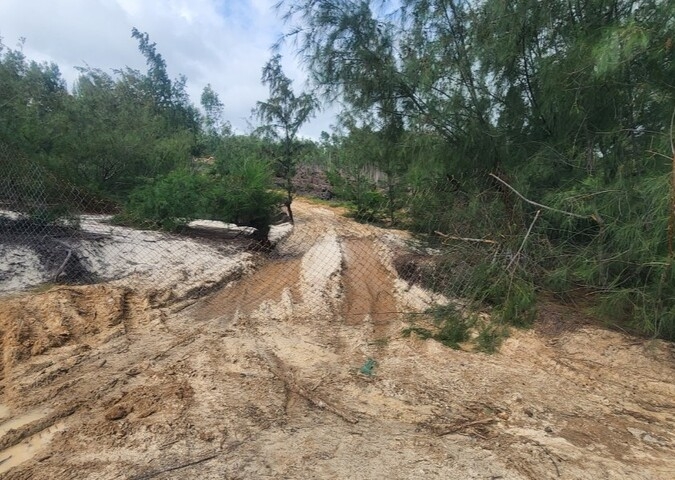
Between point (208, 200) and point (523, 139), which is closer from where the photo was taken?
point (523, 139)

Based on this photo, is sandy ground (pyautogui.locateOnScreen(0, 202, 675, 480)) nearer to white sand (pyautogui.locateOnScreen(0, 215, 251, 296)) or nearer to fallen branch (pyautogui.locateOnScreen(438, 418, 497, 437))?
fallen branch (pyautogui.locateOnScreen(438, 418, 497, 437))

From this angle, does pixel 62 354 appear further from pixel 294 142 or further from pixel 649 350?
pixel 294 142

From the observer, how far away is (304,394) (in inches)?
135

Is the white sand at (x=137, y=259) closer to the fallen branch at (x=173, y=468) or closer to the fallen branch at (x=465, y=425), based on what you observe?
the fallen branch at (x=173, y=468)

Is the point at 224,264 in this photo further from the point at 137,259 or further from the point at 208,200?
the point at 208,200

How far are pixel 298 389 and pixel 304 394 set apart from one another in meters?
0.09

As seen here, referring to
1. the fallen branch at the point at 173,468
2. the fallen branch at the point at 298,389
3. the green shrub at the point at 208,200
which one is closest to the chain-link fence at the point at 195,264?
the green shrub at the point at 208,200

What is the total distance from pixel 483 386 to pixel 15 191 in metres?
6.67

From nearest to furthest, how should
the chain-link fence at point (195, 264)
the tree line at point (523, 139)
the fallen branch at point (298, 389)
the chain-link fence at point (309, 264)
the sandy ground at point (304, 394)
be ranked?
the sandy ground at point (304, 394) < the fallen branch at point (298, 389) < the tree line at point (523, 139) < the chain-link fence at point (309, 264) < the chain-link fence at point (195, 264)

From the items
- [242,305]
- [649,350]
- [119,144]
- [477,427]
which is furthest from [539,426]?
[119,144]

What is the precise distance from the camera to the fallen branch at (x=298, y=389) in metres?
3.16

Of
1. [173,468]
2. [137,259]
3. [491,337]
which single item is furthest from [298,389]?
[137,259]

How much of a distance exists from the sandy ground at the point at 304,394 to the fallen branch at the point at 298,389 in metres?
0.02

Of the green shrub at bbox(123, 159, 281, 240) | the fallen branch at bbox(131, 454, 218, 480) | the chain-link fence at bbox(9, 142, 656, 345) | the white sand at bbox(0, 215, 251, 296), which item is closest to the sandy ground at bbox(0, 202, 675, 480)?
the fallen branch at bbox(131, 454, 218, 480)
